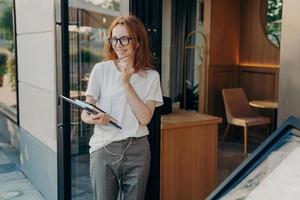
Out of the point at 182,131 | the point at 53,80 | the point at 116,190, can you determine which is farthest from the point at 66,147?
the point at 116,190

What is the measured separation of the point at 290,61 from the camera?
1.61 meters

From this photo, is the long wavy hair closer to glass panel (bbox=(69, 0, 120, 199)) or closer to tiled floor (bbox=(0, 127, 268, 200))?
glass panel (bbox=(69, 0, 120, 199))

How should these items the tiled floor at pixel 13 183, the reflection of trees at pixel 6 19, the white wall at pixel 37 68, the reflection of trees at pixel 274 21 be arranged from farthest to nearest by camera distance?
the reflection of trees at pixel 274 21
the reflection of trees at pixel 6 19
the tiled floor at pixel 13 183
the white wall at pixel 37 68

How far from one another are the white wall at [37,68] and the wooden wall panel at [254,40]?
3.56m

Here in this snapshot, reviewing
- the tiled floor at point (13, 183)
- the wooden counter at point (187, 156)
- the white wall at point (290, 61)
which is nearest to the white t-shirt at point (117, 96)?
the white wall at point (290, 61)

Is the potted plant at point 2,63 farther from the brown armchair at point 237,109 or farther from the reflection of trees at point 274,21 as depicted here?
the reflection of trees at point 274,21

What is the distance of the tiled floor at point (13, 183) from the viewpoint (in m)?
4.14

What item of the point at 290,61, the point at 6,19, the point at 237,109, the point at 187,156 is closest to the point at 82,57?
the point at 187,156

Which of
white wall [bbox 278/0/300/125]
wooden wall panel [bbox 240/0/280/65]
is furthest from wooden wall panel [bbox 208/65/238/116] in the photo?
white wall [bbox 278/0/300/125]

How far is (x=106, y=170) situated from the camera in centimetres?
196

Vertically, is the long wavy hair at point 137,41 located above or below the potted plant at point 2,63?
above

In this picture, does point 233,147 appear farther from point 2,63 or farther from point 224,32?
point 2,63

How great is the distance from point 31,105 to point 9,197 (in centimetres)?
96

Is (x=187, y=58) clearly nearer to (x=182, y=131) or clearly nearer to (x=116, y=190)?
(x=182, y=131)
